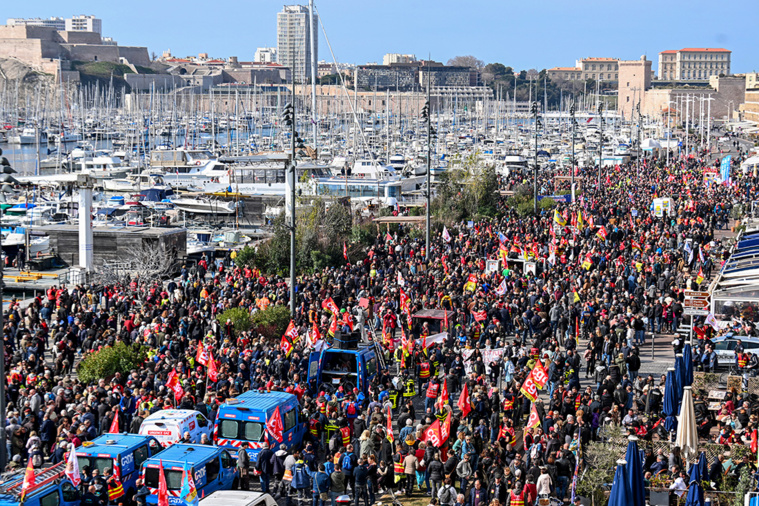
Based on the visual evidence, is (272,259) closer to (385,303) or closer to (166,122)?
(385,303)

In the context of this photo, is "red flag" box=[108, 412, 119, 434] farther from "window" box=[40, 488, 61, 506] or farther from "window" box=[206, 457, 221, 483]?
"window" box=[40, 488, 61, 506]

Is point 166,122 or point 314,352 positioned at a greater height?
point 166,122

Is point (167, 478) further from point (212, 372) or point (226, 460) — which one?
point (212, 372)

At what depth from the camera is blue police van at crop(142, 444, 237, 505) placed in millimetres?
13789

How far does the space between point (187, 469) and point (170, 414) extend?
2.47 m

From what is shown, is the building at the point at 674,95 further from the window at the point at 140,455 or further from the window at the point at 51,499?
the window at the point at 51,499

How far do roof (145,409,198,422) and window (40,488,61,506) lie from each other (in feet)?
10.1

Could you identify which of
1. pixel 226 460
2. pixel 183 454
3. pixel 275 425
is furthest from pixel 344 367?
pixel 183 454

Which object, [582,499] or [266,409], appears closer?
[582,499]

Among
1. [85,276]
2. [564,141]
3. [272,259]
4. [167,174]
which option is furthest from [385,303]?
[564,141]

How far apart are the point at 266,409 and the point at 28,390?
5260mm

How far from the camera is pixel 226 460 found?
47.9ft

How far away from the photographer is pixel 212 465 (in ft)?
46.6

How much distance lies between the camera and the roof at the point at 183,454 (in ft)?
45.5
